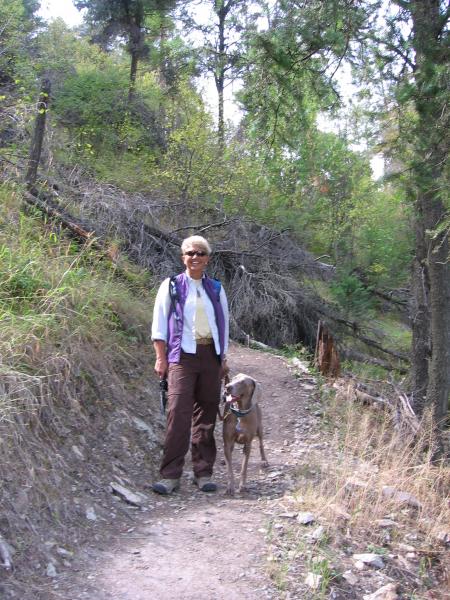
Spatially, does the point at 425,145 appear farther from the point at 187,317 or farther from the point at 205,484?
the point at 205,484

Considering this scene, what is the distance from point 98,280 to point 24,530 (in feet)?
12.3

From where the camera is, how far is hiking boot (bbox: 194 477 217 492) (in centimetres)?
523

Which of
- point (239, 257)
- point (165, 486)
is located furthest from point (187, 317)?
point (239, 257)

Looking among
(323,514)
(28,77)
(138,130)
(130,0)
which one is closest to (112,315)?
(323,514)

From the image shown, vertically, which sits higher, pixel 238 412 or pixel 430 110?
pixel 430 110

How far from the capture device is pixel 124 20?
17891 millimetres

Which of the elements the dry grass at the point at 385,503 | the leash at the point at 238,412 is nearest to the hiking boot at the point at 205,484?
the leash at the point at 238,412

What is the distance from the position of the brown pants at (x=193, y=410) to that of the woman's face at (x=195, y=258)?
596mm

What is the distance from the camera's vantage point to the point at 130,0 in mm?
17266

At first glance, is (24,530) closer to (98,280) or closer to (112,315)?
(112,315)

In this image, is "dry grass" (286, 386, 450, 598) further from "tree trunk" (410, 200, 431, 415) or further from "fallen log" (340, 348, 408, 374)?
"fallen log" (340, 348, 408, 374)

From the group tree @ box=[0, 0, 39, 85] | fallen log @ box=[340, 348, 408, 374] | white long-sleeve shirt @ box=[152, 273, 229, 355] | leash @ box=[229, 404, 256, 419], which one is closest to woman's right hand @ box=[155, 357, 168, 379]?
white long-sleeve shirt @ box=[152, 273, 229, 355]

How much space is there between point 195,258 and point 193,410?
1.24m

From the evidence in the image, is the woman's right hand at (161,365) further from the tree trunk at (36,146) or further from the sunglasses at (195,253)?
the tree trunk at (36,146)
